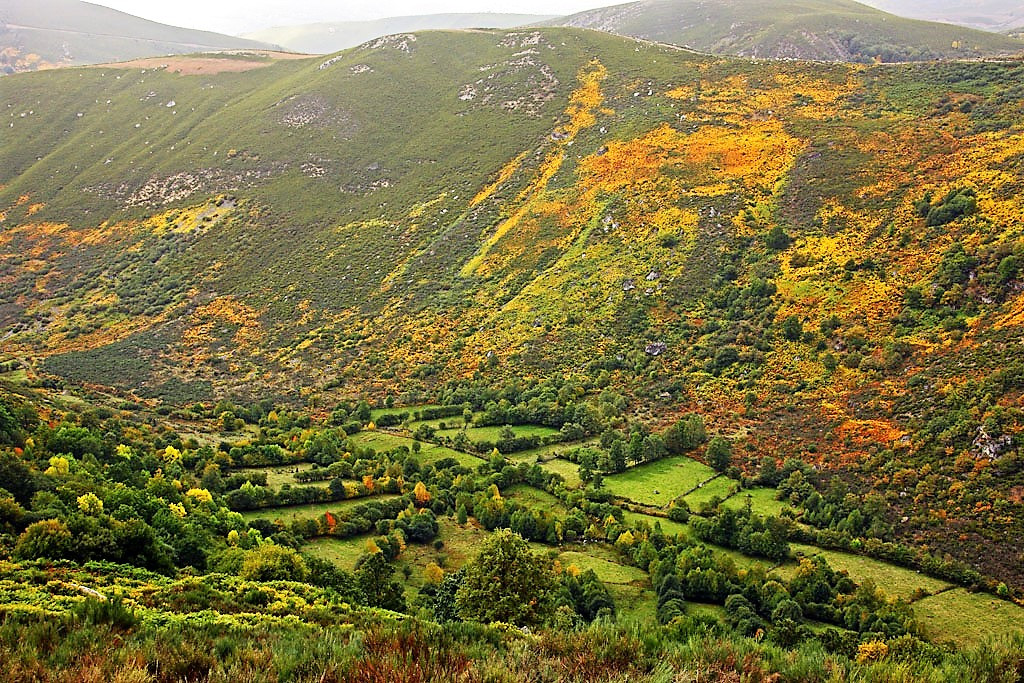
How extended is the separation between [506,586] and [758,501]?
24.4m

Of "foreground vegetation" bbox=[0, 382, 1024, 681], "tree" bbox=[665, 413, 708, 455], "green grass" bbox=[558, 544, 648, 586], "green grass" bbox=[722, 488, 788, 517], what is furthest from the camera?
"tree" bbox=[665, 413, 708, 455]

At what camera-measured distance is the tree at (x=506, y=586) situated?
28.2m

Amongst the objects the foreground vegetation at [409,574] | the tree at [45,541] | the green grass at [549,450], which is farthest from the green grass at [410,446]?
the tree at [45,541]

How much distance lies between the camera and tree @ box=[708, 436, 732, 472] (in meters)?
50.2

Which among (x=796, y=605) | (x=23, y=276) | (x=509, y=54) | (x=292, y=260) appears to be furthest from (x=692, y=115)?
(x=23, y=276)

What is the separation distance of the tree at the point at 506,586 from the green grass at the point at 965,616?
1927cm

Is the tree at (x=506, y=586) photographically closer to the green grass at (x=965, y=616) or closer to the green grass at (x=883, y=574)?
the green grass at (x=883, y=574)

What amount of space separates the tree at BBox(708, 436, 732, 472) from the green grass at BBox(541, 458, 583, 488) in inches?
420

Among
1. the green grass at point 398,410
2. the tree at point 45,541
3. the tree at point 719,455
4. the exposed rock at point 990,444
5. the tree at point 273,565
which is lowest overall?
the green grass at point 398,410

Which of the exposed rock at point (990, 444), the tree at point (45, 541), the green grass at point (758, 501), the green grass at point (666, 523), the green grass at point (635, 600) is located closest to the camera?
the tree at point (45, 541)

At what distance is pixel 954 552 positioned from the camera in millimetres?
36062

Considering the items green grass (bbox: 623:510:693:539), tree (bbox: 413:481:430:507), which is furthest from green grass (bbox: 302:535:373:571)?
green grass (bbox: 623:510:693:539)

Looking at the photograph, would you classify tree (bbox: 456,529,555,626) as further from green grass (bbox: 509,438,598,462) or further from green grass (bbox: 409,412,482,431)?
green grass (bbox: 409,412,482,431)

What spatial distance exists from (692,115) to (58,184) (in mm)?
118476
